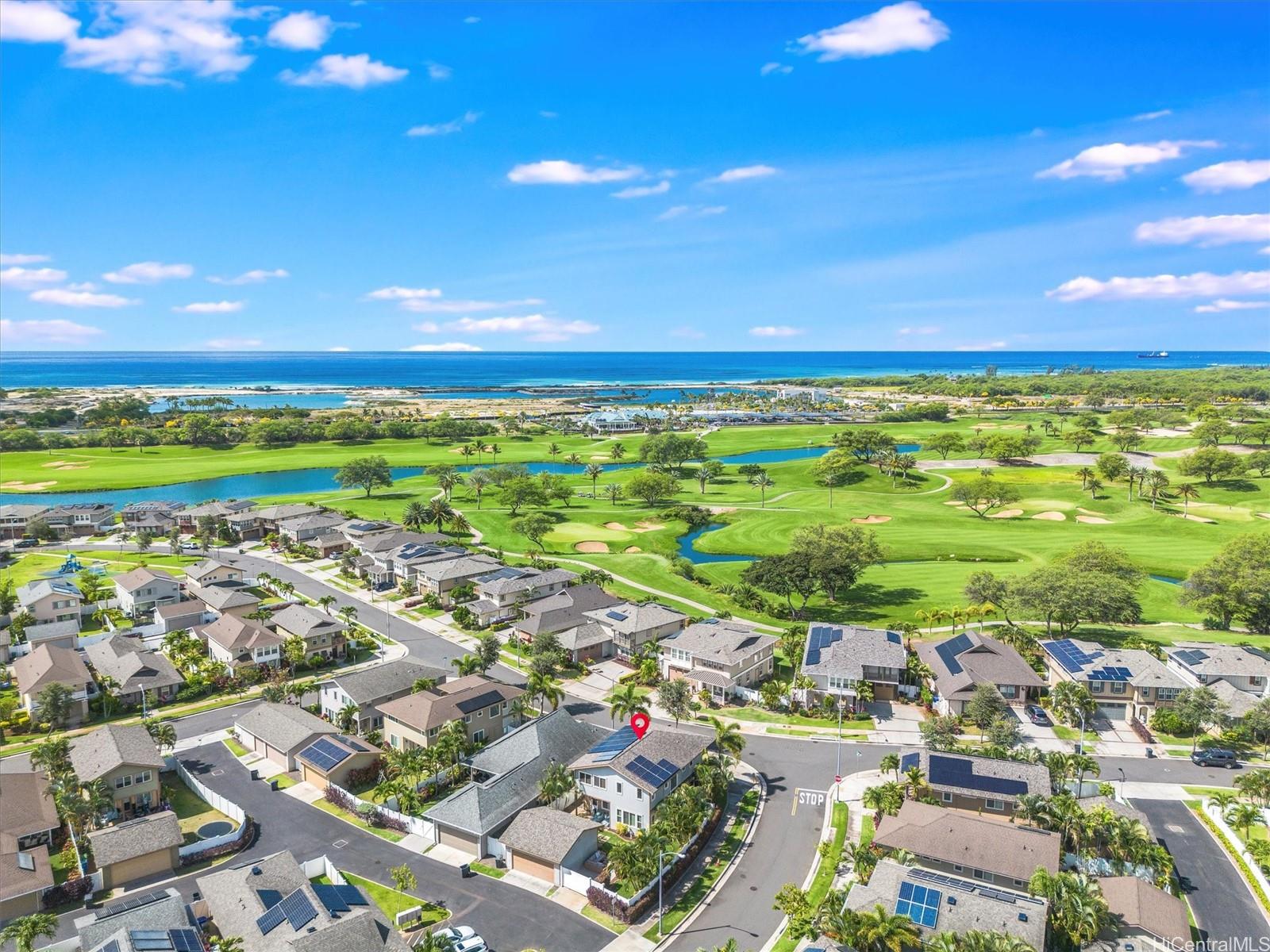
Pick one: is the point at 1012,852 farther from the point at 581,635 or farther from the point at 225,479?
the point at 225,479

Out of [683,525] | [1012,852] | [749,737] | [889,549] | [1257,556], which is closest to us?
[1012,852]

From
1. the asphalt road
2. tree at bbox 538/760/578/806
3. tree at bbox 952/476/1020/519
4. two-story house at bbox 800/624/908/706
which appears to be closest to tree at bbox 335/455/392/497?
two-story house at bbox 800/624/908/706

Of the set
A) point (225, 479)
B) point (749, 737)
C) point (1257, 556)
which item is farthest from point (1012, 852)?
point (225, 479)

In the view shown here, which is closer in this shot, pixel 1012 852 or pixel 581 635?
pixel 1012 852

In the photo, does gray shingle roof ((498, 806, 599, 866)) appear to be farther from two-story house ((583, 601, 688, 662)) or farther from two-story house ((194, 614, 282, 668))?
two-story house ((194, 614, 282, 668))

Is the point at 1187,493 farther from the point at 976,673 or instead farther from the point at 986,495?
the point at 976,673

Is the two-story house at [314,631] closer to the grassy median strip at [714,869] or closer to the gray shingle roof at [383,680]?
the gray shingle roof at [383,680]

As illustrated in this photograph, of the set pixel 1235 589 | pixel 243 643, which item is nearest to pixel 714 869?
pixel 243 643
